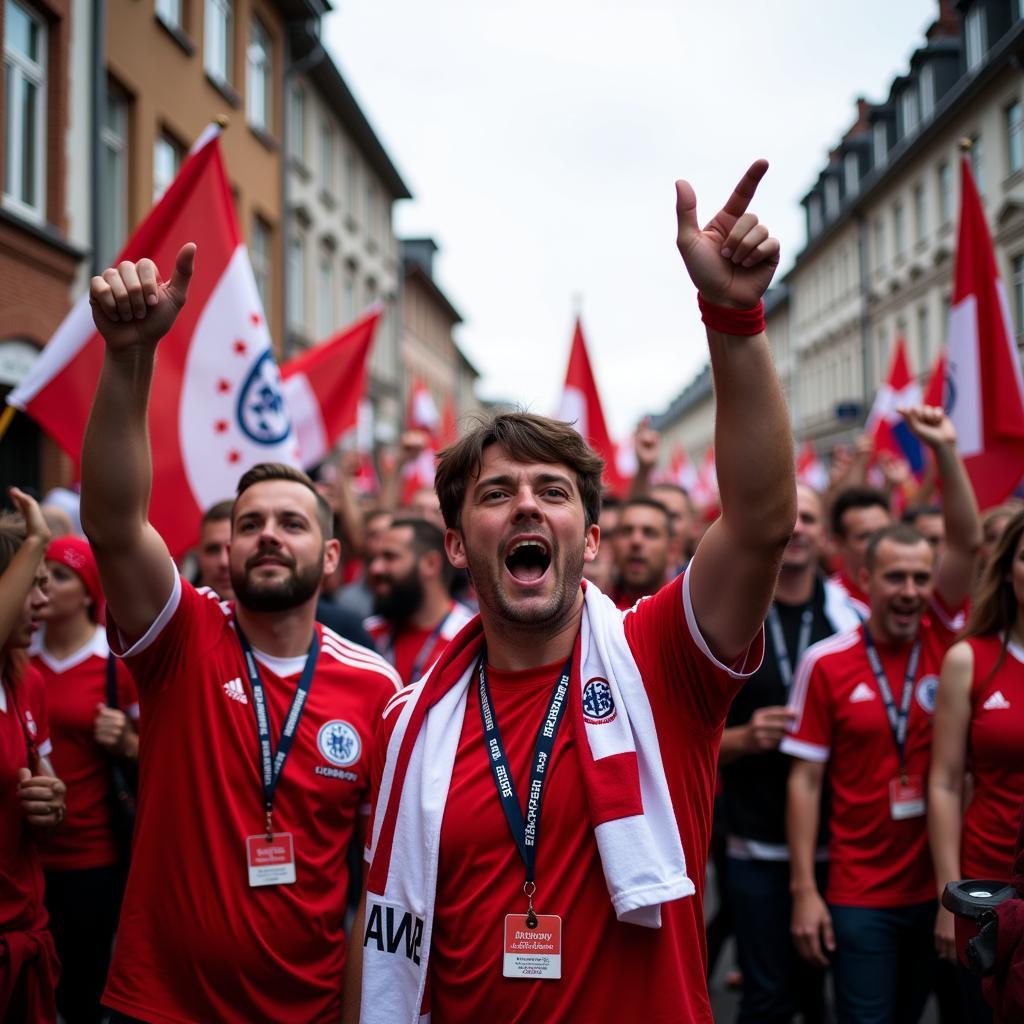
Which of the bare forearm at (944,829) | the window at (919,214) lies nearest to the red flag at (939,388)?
the bare forearm at (944,829)

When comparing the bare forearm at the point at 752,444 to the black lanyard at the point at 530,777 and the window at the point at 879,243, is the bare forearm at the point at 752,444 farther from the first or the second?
the window at the point at 879,243

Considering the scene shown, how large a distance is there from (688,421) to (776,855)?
80997 millimetres

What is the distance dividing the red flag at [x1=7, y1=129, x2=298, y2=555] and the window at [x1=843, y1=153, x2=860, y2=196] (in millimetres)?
36041

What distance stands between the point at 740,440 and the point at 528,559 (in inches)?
25.6

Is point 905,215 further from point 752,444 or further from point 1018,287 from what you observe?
point 752,444

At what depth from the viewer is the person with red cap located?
369 centimetres

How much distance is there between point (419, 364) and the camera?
38.8m

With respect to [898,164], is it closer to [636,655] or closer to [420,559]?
[420,559]

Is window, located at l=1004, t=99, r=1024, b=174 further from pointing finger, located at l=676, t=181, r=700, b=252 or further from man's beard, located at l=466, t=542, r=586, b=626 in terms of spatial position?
pointing finger, located at l=676, t=181, r=700, b=252

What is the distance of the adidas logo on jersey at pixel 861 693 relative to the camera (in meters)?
3.81

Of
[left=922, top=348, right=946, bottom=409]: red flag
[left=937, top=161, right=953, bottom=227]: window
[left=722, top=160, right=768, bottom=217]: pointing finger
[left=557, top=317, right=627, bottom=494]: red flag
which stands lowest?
[left=722, top=160, right=768, bottom=217]: pointing finger

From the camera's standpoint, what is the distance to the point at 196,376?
5246 mm

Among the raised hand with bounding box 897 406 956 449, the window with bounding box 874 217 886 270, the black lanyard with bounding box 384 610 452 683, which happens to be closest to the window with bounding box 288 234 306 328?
the black lanyard with bounding box 384 610 452 683

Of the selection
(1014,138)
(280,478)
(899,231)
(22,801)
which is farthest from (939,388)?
(899,231)
